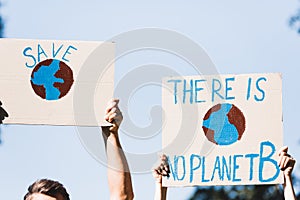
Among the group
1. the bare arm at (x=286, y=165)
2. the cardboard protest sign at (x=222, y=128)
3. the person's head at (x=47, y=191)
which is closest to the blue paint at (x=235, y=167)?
the cardboard protest sign at (x=222, y=128)

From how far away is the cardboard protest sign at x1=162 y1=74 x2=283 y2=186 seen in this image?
4.47 meters

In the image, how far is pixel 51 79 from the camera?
4320mm

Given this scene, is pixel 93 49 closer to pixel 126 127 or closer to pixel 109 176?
pixel 126 127

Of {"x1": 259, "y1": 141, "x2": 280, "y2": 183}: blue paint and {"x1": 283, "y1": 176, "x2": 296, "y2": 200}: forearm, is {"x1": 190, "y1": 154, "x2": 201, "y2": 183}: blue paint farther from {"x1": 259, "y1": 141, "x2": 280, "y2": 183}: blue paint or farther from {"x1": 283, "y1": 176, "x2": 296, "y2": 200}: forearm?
{"x1": 283, "y1": 176, "x2": 296, "y2": 200}: forearm

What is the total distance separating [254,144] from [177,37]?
652 millimetres

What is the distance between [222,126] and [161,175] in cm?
41

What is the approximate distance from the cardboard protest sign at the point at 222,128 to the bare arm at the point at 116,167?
0.61 m

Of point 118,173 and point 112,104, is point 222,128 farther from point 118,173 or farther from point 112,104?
point 118,173

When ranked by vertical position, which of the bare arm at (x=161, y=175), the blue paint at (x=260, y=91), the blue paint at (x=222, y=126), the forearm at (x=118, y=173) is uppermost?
the blue paint at (x=260, y=91)

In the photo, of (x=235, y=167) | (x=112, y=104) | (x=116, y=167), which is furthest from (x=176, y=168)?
(x=116, y=167)

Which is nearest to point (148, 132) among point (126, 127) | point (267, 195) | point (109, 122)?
point (126, 127)

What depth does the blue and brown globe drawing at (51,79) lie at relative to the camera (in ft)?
14.0

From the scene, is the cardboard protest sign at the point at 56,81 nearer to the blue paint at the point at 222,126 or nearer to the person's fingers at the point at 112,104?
the person's fingers at the point at 112,104

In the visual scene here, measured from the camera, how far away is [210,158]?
14.8 ft
